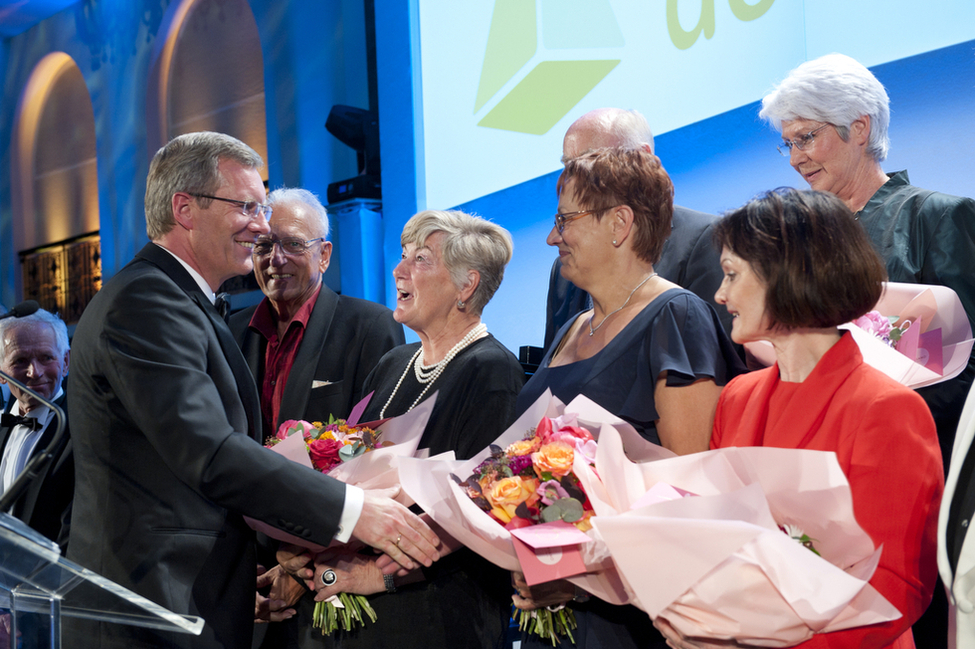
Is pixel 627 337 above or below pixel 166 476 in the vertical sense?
above

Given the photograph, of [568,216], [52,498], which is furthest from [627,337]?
[52,498]

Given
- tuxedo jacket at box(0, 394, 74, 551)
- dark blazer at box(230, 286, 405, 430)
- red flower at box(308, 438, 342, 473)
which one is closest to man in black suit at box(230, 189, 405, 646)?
dark blazer at box(230, 286, 405, 430)

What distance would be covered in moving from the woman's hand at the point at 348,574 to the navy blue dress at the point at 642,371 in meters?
0.40

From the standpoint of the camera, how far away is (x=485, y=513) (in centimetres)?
158

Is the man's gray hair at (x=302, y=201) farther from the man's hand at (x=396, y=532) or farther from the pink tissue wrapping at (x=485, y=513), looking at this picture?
the pink tissue wrapping at (x=485, y=513)

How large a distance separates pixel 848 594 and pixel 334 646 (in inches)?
53.4

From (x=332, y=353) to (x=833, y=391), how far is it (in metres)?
2.03

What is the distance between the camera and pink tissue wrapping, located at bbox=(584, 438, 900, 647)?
122 cm

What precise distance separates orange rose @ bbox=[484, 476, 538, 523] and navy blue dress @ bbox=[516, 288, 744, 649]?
0.40 metres

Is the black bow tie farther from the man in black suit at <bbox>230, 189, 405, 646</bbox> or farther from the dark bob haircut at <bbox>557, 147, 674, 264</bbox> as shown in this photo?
the dark bob haircut at <bbox>557, 147, 674, 264</bbox>

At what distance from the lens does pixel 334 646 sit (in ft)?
7.05

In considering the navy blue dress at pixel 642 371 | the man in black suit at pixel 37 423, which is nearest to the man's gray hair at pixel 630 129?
the navy blue dress at pixel 642 371

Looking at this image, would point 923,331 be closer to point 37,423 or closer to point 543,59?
point 543,59

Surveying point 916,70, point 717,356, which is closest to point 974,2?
point 916,70
